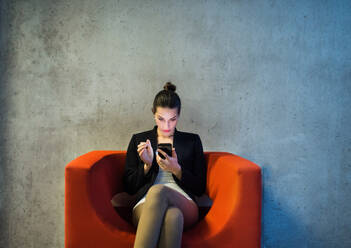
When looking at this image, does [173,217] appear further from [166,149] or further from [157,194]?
[166,149]

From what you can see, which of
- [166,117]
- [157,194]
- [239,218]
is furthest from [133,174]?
[239,218]

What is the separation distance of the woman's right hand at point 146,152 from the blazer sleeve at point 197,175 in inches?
8.1

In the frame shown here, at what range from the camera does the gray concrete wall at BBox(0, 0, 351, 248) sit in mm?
1883

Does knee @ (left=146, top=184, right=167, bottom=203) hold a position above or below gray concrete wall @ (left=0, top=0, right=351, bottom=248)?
below

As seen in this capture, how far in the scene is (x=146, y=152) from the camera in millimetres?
1358

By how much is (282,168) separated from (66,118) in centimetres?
183

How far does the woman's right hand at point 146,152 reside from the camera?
1331mm

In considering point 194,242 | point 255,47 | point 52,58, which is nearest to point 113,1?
point 52,58

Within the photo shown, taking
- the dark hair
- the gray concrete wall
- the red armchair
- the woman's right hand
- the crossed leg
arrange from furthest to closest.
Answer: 1. the gray concrete wall
2. the dark hair
3. the woman's right hand
4. the red armchair
5. the crossed leg

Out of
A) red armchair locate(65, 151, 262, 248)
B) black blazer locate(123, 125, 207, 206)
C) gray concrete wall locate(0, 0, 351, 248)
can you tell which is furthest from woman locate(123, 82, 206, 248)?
gray concrete wall locate(0, 0, 351, 248)

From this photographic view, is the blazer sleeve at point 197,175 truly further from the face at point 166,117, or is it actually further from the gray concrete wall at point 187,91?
the gray concrete wall at point 187,91

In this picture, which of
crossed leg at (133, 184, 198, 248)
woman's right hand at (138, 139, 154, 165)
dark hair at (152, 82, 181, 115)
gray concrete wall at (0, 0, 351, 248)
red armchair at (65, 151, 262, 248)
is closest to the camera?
crossed leg at (133, 184, 198, 248)

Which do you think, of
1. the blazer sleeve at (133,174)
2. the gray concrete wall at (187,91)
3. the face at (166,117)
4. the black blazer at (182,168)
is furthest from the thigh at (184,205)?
the gray concrete wall at (187,91)

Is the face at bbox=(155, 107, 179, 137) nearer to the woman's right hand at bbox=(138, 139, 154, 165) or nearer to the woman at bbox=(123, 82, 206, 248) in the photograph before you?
the woman at bbox=(123, 82, 206, 248)
